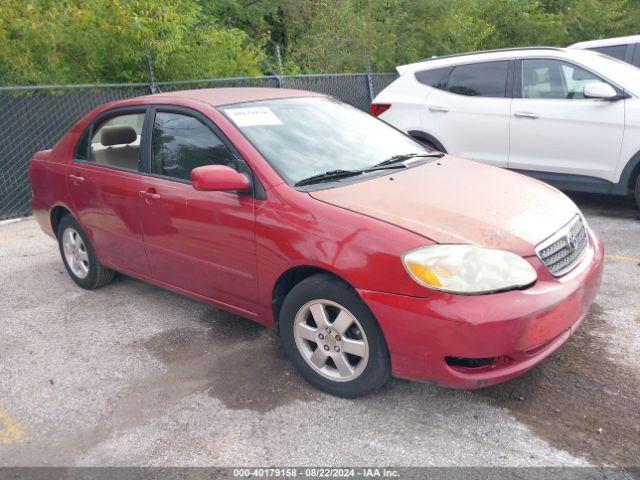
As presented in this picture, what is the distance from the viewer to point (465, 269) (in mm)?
2629

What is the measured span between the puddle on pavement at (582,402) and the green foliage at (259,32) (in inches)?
313

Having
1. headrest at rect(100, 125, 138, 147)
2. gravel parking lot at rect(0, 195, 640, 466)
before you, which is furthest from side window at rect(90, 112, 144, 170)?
gravel parking lot at rect(0, 195, 640, 466)

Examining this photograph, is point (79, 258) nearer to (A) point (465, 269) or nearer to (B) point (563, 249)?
(A) point (465, 269)

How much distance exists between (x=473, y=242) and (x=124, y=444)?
6.39ft

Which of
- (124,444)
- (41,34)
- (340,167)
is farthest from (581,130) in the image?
(41,34)

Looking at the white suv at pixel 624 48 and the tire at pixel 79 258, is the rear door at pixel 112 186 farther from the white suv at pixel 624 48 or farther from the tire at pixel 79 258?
the white suv at pixel 624 48

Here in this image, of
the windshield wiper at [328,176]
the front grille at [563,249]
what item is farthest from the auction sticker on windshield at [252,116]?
the front grille at [563,249]

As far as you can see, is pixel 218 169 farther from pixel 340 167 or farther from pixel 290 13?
pixel 290 13

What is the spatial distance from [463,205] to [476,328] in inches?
30.8

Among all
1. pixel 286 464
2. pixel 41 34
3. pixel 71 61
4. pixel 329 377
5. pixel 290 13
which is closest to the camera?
pixel 286 464

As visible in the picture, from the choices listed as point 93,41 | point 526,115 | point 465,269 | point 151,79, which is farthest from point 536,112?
point 93,41

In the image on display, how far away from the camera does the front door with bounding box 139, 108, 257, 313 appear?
3.37 m

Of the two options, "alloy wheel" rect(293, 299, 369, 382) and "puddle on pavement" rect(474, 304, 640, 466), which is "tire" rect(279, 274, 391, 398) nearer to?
"alloy wheel" rect(293, 299, 369, 382)

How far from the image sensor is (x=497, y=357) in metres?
2.70
